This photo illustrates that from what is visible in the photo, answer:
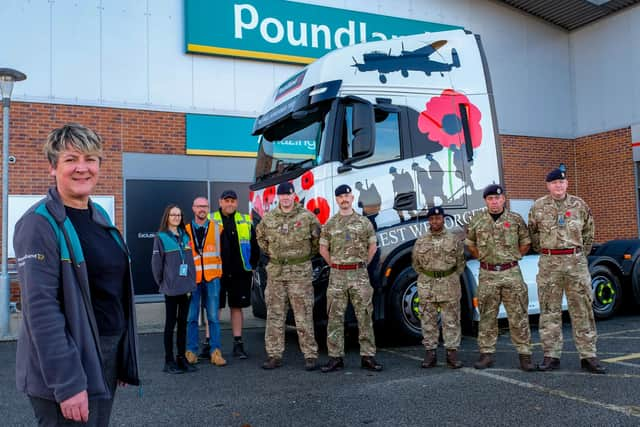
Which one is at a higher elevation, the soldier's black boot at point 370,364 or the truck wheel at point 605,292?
the truck wheel at point 605,292

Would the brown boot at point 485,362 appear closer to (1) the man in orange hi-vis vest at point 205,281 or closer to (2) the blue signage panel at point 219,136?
(1) the man in orange hi-vis vest at point 205,281

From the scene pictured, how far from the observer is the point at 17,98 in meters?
10.8

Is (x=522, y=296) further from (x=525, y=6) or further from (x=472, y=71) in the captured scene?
(x=525, y=6)

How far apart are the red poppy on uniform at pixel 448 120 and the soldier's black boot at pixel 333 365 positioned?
2773 millimetres

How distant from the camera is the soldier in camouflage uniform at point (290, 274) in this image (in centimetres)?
608

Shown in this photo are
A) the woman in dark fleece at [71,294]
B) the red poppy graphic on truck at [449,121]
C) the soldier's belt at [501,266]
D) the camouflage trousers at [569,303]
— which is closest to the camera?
the woman in dark fleece at [71,294]

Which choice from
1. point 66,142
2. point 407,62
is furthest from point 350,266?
point 66,142

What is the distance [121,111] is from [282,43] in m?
3.75

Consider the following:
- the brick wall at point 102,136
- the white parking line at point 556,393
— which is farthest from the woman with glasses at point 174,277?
the brick wall at point 102,136

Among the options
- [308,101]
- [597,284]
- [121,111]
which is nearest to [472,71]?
[308,101]

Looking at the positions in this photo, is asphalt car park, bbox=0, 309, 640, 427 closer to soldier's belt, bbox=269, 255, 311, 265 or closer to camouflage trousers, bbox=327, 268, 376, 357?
camouflage trousers, bbox=327, 268, 376, 357

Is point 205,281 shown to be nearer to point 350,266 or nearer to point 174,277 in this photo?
point 174,277

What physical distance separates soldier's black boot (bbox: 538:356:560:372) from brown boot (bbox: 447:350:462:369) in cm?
76

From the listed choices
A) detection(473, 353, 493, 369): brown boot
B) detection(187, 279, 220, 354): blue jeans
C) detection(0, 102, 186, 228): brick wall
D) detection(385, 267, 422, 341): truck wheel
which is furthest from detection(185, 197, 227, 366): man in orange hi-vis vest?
detection(0, 102, 186, 228): brick wall
